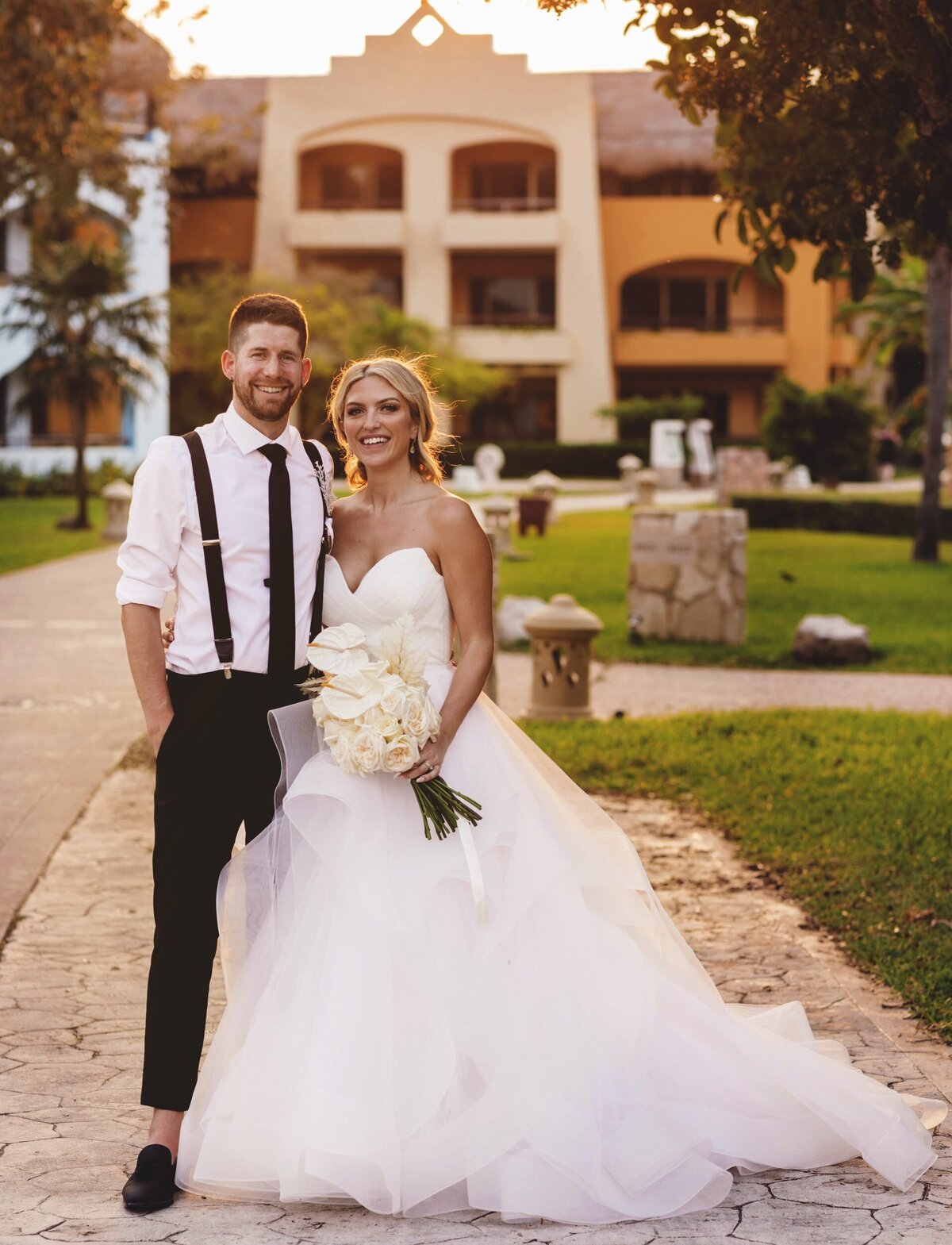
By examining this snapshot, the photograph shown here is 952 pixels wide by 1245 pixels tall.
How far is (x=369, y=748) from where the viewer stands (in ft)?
12.6

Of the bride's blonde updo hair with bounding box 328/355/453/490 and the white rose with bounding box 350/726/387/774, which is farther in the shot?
the bride's blonde updo hair with bounding box 328/355/453/490

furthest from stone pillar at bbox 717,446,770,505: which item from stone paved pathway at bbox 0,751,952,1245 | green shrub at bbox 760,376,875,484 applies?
stone paved pathway at bbox 0,751,952,1245

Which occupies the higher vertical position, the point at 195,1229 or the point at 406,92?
the point at 406,92

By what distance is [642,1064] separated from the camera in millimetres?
3920

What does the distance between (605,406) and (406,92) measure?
12.3 meters

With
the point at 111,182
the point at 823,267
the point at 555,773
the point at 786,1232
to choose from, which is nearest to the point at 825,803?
the point at 823,267

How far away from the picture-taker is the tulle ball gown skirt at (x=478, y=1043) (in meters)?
3.71

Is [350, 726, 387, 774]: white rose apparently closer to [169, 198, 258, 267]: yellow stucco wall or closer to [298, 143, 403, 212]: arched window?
[169, 198, 258, 267]: yellow stucco wall

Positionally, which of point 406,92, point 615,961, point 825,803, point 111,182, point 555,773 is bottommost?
point 825,803

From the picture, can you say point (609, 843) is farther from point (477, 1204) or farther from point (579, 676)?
point (579, 676)

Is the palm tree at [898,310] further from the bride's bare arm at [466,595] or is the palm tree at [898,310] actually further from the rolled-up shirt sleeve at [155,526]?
the rolled-up shirt sleeve at [155,526]

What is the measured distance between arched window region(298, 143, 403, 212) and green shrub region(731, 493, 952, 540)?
31898 mm

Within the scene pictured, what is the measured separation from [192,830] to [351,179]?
5657 cm

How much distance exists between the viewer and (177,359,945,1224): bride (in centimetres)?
373
